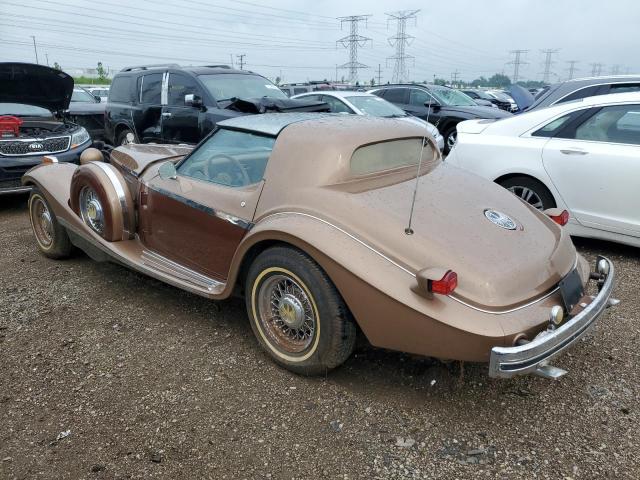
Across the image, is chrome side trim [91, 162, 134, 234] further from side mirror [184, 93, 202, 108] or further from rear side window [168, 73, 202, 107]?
rear side window [168, 73, 202, 107]

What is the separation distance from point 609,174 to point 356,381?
3.15 metres

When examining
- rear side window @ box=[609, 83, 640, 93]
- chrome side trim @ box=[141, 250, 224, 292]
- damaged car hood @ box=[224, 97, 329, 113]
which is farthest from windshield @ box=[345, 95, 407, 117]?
chrome side trim @ box=[141, 250, 224, 292]

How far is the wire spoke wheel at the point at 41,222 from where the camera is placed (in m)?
4.76

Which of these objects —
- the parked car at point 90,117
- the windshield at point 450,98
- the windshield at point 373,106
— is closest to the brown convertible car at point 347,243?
the windshield at point 373,106

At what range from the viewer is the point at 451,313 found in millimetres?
2379

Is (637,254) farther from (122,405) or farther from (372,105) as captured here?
(372,105)

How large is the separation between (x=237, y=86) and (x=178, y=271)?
516 centimetres

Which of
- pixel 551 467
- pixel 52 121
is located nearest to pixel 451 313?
pixel 551 467

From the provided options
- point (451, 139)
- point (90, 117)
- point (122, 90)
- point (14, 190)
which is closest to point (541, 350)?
point (14, 190)

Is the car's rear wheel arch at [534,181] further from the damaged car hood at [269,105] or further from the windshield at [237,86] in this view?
the windshield at [237,86]

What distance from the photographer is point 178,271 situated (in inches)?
139

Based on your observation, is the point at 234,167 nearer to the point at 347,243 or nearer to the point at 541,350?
the point at 347,243

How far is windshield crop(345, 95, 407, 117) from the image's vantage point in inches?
378

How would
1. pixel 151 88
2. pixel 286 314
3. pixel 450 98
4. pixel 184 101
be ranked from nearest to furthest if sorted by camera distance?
pixel 286 314
pixel 184 101
pixel 151 88
pixel 450 98
